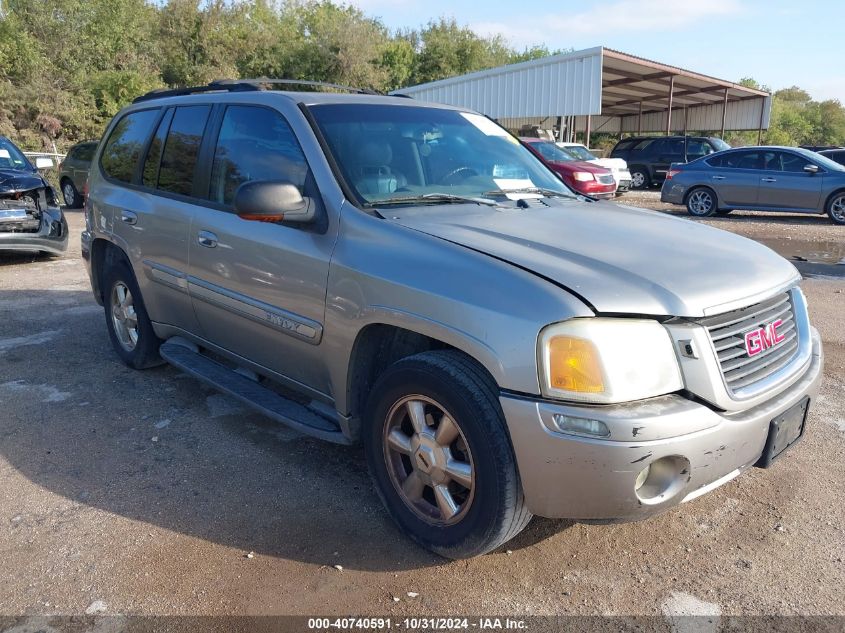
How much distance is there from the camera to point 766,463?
264 cm

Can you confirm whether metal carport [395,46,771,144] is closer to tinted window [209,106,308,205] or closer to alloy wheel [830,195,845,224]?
alloy wheel [830,195,845,224]

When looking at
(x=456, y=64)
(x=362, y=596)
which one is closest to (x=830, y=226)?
(x=362, y=596)

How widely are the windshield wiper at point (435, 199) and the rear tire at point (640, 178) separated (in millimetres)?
21242

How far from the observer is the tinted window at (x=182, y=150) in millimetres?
4086

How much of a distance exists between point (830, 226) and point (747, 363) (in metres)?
12.9

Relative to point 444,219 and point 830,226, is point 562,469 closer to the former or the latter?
point 444,219

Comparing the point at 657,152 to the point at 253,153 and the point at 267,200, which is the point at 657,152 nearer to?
the point at 253,153

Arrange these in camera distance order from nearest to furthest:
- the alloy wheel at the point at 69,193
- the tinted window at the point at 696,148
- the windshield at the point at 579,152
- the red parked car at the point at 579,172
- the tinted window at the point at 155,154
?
the tinted window at the point at 155,154 < the red parked car at the point at 579,172 < the alloy wheel at the point at 69,193 < the windshield at the point at 579,152 < the tinted window at the point at 696,148

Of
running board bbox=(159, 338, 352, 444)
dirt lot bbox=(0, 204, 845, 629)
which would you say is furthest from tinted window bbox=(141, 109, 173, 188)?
dirt lot bbox=(0, 204, 845, 629)

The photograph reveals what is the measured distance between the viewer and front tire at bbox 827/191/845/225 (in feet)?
44.3

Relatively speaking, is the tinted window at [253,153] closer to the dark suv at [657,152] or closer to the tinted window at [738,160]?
the tinted window at [738,160]

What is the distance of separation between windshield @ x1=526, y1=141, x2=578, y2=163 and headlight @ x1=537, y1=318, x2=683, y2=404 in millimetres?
14635

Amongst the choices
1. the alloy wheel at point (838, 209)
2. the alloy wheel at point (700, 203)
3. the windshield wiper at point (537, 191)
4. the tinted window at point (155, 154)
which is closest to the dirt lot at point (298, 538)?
the tinted window at point (155, 154)

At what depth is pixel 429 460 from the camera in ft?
8.95
